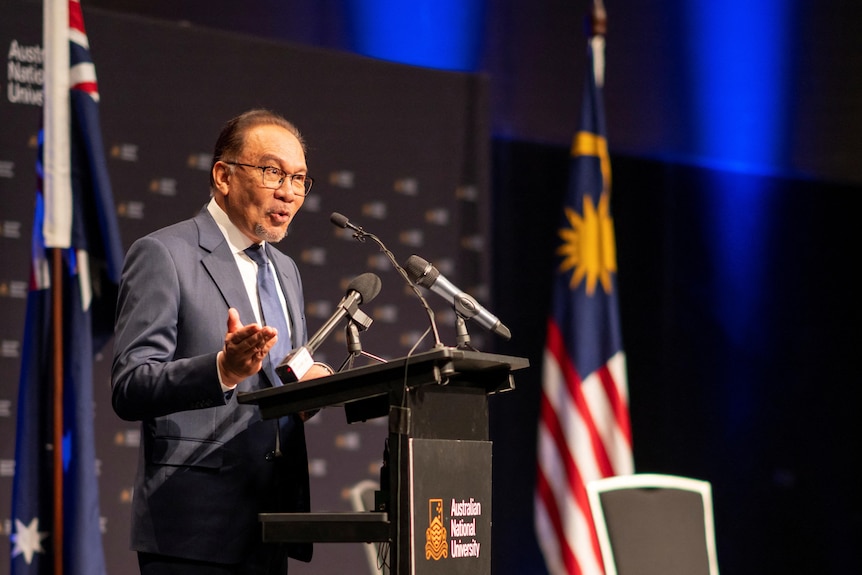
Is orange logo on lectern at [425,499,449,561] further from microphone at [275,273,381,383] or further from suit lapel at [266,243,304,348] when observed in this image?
suit lapel at [266,243,304,348]

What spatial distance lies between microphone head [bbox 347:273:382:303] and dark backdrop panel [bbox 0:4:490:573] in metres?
2.15

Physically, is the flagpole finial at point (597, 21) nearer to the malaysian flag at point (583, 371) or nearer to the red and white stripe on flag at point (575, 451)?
the malaysian flag at point (583, 371)

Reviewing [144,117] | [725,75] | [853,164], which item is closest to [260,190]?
[144,117]

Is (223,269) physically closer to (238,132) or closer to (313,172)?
(238,132)

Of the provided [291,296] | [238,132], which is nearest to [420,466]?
[291,296]

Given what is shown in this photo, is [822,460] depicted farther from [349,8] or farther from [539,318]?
[349,8]

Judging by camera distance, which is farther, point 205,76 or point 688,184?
point 688,184

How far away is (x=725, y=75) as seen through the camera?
5.81m

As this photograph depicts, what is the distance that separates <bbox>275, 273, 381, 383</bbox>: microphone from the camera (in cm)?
202

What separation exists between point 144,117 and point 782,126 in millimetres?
3552

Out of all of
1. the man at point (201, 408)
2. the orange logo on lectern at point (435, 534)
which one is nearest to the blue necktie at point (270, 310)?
the man at point (201, 408)

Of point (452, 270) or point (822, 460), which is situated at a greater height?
point (452, 270)

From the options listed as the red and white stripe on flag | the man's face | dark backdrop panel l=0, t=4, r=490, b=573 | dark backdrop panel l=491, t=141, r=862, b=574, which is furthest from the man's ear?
dark backdrop panel l=491, t=141, r=862, b=574

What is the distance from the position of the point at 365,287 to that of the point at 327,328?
0.16m
